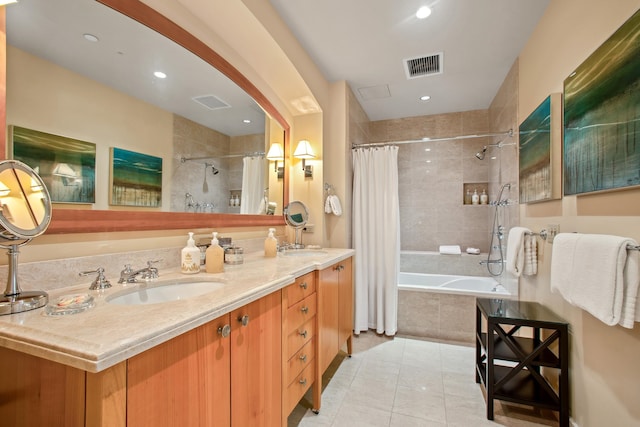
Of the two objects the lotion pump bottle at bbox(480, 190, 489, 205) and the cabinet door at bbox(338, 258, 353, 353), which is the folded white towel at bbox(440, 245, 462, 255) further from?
the cabinet door at bbox(338, 258, 353, 353)

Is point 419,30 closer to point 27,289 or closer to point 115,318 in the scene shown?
point 115,318

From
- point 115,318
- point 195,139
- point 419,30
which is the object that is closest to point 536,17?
point 419,30

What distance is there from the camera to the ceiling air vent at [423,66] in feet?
8.02

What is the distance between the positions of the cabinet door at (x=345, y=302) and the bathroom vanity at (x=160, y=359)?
82 centimetres

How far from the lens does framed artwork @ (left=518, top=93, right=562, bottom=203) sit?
1.68 meters

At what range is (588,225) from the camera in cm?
138

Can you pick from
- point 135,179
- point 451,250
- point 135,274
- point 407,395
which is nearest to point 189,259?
point 135,274

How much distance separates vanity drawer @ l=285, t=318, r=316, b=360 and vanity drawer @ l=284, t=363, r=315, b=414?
16 centimetres

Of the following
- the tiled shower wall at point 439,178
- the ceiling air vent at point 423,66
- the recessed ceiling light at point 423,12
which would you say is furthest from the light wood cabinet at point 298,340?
the tiled shower wall at point 439,178

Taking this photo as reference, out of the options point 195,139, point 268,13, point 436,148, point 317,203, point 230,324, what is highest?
point 268,13

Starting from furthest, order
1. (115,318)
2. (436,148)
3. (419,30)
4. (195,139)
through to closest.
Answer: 1. (436,148)
2. (419,30)
3. (195,139)
4. (115,318)

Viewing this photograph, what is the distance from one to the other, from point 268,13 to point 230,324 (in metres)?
1.89

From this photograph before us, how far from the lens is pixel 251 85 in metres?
2.06

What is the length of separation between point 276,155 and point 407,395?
80.7 inches
